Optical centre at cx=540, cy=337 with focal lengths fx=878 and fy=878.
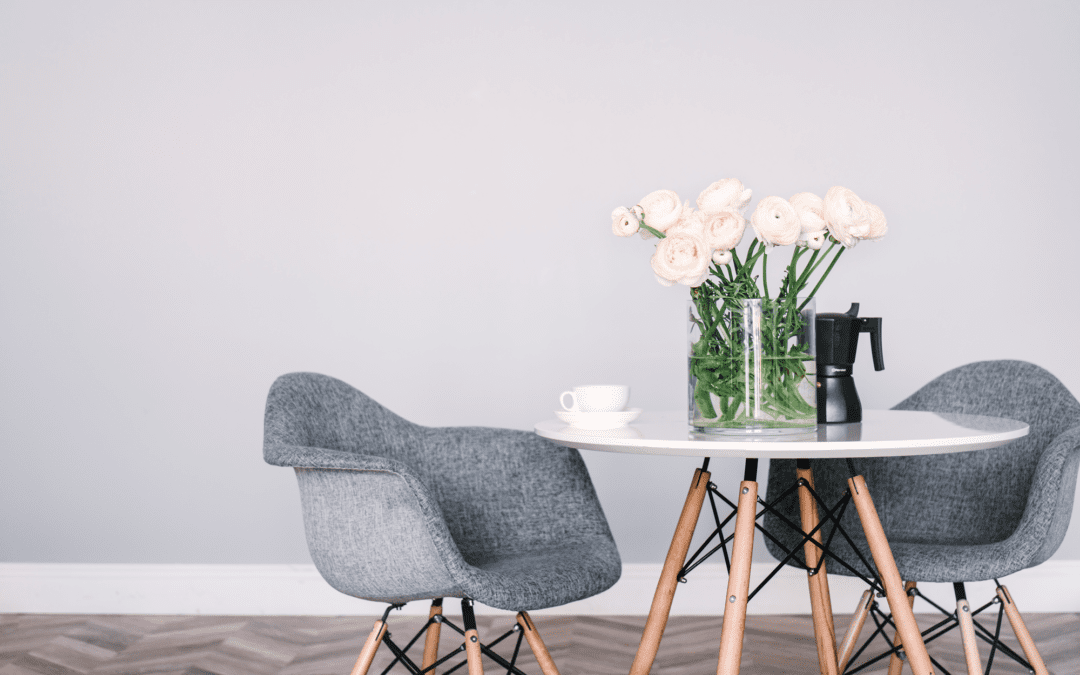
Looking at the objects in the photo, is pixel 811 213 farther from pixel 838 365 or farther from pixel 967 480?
pixel 967 480

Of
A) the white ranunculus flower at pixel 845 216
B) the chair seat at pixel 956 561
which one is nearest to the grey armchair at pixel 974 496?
the chair seat at pixel 956 561

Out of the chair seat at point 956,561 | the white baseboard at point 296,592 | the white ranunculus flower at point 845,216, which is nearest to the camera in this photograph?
the white ranunculus flower at point 845,216

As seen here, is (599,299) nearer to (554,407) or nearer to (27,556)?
(554,407)

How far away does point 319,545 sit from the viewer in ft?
5.20

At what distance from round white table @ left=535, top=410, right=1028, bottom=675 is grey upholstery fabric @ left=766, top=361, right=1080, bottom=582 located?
0.40 feet

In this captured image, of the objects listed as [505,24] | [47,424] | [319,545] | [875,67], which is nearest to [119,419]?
[47,424]

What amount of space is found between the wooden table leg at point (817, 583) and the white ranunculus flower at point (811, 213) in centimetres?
53

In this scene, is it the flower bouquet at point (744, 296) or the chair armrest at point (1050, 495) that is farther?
the chair armrest at point (1050, 495)

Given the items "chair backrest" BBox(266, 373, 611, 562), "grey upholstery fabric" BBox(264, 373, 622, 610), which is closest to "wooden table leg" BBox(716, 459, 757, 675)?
"grey upholstery fabric" BBox(264, 373, 622, 610)

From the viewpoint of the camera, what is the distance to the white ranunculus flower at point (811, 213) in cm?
146

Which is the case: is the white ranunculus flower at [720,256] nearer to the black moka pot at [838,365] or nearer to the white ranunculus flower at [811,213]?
the white ranunculus flower at [811,213]

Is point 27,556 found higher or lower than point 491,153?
lower

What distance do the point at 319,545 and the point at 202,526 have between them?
55.5 inches

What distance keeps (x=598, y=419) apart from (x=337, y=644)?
4.21 ft
